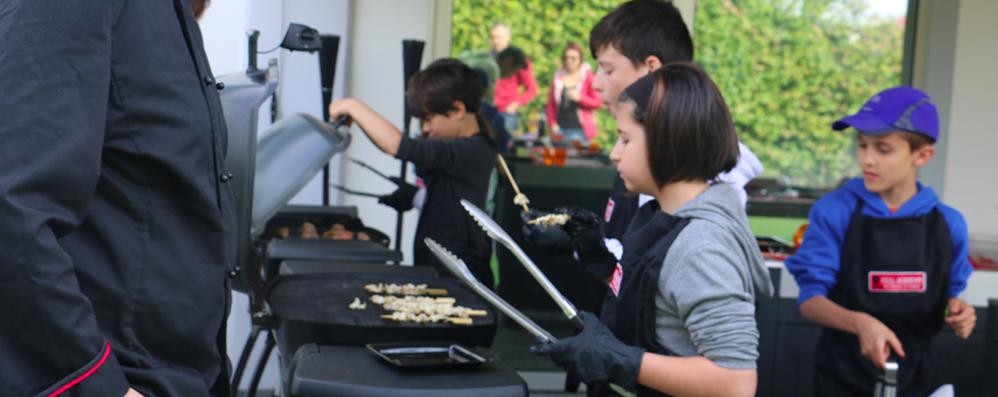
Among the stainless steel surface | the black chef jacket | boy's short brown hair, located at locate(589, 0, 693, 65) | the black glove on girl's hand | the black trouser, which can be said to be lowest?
the black trouser

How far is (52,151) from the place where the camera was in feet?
4.03

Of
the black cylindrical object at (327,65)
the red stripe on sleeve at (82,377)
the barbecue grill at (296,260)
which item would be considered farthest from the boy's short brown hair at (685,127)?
the black cylindrical object at (327,65)

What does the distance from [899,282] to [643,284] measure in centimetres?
136

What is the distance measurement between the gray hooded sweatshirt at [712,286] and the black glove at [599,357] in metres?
0.09

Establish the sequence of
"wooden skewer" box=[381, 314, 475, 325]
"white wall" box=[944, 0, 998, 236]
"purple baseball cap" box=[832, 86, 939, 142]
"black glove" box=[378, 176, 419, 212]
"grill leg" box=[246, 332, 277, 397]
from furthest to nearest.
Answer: "white wall" box=[944, 0, 998, 236] < "black glove" box=[378, 176, 419, 212] < "grill leg" box=[246, 332, 277, 397] < "purple baseball cap" box=[832, 86, 939, 142] < "wooden skewer" box=[381, 314, 475, 325]

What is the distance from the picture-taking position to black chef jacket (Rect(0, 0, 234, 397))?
122 cm

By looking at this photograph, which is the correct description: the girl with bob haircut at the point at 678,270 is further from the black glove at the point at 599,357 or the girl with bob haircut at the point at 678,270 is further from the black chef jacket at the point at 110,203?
the black chef jacket at the point at 110,203

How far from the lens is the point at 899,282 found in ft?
10.2

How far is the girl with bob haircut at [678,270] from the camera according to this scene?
75.2 inches

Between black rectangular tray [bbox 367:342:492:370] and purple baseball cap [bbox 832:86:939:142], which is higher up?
purple baseball cap [bbox 832:86:939:142]

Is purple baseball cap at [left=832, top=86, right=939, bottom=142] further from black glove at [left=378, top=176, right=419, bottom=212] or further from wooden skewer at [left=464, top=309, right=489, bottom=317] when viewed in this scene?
black glove at [left=378, top=176, right=419, bottom=212]

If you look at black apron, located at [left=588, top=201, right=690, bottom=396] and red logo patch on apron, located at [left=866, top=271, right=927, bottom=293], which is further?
red logo patch on apron, located at [left=866, top=271, right=927, bottom=293]

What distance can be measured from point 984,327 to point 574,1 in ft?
9.11

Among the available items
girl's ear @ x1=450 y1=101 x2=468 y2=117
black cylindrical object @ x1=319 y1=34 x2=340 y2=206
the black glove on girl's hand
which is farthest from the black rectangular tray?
black cylindrical object @ x1=319 y1=34 x2=340 y2=206
